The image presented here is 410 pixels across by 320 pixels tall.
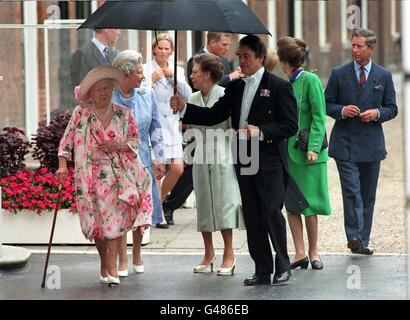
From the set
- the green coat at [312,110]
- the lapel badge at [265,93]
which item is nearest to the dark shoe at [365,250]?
the green coat at [312,110]

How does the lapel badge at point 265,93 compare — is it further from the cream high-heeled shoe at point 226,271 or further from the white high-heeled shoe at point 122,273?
the white high-heeled shoe at point 122,273

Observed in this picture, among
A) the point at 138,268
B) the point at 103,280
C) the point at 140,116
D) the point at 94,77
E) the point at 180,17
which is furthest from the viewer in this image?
the point at 138,268

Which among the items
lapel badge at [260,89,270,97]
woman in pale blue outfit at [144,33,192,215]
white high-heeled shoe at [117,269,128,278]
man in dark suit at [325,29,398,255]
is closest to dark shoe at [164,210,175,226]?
woman in pale blue outfit at [144,33,192,215]

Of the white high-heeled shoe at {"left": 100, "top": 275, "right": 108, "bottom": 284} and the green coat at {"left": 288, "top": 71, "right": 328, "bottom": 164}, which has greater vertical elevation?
the green coat at {"left": 288, "top": 71, "right": 328, "bottom": 164}

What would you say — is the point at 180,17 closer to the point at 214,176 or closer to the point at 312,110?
the point at 214,176

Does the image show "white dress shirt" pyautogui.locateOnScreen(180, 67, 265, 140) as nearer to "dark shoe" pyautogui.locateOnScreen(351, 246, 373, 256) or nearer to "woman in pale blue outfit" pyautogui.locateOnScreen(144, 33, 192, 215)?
"dark shoe" pyautogui.locateOnScreen(351, 246, 373, 256)

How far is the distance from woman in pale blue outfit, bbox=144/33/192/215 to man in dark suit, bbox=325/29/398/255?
161cm

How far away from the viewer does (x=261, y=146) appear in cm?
927

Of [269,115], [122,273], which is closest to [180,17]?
[269,115]

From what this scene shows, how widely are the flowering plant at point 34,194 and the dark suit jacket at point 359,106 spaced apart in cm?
233

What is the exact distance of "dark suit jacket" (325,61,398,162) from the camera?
34.8 feet

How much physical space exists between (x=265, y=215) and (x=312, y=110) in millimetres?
1154
